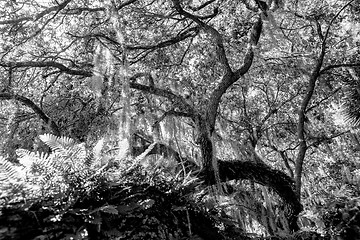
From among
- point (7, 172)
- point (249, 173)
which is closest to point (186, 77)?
point (249, 173)

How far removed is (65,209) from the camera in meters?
1.31

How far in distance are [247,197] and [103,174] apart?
387cm

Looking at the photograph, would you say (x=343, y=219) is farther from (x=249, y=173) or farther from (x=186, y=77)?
(x=186, y=77)

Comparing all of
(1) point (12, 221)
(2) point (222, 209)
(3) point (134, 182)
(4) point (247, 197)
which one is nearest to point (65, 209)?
(1) point (12, 221)

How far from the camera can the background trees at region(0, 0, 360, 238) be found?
4.54 m

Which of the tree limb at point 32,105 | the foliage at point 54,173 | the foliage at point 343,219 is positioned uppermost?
the tree limb at point 32,105

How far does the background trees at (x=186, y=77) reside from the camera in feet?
14.9

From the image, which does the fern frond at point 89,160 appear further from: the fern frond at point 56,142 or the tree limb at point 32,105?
the tree limb at point 32,105

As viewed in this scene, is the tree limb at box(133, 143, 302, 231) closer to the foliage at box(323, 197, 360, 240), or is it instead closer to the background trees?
the background trees

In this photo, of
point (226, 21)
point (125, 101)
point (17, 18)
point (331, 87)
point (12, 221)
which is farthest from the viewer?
point (331, 87)

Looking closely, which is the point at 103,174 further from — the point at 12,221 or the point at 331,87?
the point at 331,87

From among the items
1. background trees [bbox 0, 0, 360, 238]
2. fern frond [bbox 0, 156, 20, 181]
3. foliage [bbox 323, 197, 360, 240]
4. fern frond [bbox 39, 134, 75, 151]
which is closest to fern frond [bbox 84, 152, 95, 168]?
fern frond [bbox 39, 134, 75, 151]

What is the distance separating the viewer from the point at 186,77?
21.2 feet

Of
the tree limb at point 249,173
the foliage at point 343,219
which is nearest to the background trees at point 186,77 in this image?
the tree limb at point 249,173
